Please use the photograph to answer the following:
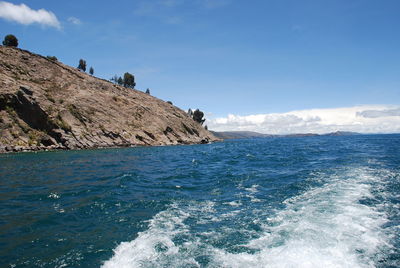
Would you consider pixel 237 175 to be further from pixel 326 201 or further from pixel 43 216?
pixel 43 216

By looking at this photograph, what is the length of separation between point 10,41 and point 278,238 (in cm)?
10932

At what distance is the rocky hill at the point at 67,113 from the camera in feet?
182

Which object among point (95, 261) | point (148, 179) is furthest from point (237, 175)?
point (95, 261)

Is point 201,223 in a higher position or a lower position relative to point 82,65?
lower

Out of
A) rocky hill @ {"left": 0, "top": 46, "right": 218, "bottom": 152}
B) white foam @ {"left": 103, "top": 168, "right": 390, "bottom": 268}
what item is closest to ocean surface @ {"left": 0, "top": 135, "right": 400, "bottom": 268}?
white foam @ {"left": 103, "top": 168, "right": 390, "bottom": 268}

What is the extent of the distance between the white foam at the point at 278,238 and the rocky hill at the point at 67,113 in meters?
49.8

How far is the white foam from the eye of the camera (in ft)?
27.0

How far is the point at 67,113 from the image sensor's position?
65.5 m

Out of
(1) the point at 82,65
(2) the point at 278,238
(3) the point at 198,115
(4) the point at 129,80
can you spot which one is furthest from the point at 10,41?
(2) the point at 278,238

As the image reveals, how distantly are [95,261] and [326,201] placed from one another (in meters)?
12.6

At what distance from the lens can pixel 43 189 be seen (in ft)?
58.8

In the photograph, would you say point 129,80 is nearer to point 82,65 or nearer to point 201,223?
point 82,65

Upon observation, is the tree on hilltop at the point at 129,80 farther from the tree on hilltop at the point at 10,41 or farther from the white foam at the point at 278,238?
the white foam at the point at 278,238

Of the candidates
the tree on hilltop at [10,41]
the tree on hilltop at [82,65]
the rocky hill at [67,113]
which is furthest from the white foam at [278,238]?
the tree on hilltop at [82,65]
